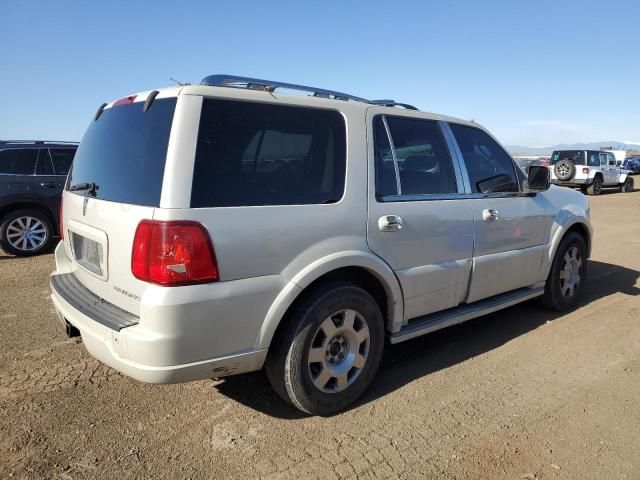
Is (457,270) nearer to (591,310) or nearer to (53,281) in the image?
(591,310)

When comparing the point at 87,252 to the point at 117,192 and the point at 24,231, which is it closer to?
the point at 117,192

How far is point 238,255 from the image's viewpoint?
8.07ft

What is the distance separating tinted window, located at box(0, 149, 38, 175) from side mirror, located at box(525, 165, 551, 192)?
742cm

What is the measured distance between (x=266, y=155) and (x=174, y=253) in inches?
30.3

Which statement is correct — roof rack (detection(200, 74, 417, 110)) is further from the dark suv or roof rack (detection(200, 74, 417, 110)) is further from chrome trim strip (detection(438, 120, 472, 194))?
the dark suv

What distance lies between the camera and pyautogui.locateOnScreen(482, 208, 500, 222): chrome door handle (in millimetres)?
3812

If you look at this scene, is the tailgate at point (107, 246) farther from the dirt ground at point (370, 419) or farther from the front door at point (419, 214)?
the front door at point (419, 214)

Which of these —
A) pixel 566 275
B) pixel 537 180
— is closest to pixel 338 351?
pixel 537 180


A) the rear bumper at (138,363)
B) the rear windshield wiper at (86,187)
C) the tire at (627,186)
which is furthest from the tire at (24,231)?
the tire at (627,186)

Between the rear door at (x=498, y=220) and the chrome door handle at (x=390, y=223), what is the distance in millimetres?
882

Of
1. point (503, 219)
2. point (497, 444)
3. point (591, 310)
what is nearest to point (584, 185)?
point (591, 310)

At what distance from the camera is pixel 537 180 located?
170 inches

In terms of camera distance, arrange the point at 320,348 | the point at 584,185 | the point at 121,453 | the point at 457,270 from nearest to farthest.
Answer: the point at 121,453
the point at 320,348
the point at 457,270
the point at 584,185

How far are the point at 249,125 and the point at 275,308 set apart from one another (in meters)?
1.01
